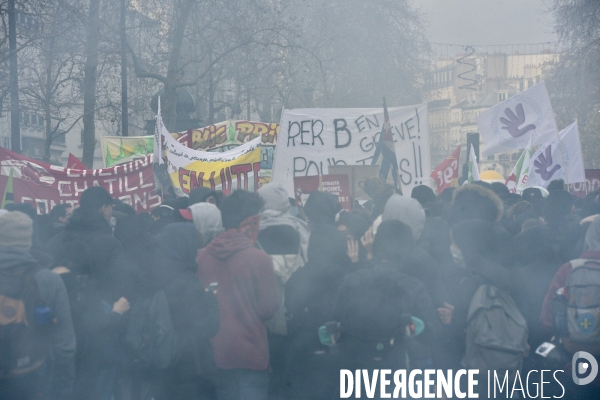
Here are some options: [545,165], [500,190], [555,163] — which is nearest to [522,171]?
[545,165]

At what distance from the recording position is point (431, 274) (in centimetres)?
495

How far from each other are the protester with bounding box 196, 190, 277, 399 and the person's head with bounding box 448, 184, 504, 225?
4.53 ft

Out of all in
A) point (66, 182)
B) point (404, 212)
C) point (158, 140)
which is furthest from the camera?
point (158, 140)

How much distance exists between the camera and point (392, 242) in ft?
15.4

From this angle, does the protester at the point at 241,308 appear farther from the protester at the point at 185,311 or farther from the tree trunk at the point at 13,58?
the tree trunk at the point at 13,58

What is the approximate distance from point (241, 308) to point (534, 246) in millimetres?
2128

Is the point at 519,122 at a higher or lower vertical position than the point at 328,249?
higher

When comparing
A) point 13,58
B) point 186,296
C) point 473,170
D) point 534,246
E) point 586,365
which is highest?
point 13,58

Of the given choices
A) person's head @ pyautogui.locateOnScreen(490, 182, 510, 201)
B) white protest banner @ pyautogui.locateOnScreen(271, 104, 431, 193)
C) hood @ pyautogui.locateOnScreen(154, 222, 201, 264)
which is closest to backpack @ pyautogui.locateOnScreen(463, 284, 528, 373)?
hood @ pyautogui.locateOnScreen(154, 222, 201, 264)

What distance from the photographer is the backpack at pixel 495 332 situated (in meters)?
4.63

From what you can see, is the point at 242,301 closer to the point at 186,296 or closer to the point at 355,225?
the point at 186,296

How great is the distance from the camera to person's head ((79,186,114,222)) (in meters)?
5.45

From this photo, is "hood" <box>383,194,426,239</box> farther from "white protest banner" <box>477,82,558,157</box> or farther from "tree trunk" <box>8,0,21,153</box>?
"tree trunk" <box>8,0,21,153</box>

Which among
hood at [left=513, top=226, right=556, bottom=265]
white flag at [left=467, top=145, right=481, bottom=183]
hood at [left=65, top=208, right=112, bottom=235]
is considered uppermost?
white flag at [left=467, top=145, right=481, bottom=183]
